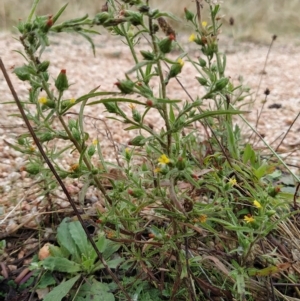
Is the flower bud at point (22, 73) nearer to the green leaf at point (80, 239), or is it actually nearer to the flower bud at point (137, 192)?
the flower bud at point (137, 192)

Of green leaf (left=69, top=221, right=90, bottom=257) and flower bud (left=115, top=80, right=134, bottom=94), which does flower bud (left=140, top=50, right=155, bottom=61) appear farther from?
green leaf (left=69, top=221, right=90, bottom=257)

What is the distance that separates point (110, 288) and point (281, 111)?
158 cm

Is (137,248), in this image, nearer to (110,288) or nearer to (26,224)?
(110,288)

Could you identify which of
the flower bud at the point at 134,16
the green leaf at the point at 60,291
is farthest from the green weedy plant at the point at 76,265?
the flower bud at the point at 134,16

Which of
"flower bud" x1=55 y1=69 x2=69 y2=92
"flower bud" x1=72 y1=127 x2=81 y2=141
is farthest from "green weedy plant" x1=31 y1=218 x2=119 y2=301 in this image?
"flower bud" x1=55 y1=69 x2=69 y2=92

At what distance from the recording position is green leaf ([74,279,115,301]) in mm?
1120

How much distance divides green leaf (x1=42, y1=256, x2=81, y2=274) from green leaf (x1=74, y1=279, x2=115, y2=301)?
49 mm

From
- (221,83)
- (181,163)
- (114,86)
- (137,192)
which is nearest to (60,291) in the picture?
(137,192)

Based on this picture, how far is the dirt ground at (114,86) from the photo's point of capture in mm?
1669

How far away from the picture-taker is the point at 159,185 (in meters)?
0.92

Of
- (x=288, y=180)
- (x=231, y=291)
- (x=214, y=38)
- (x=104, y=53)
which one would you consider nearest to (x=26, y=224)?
(x=231, y=291)

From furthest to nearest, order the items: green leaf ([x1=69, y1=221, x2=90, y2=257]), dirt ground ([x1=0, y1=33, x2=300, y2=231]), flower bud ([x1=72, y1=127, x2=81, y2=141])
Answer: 1. dirt ground ([x1=0, y1=33, x2=300, y2=231])
2. green leaf ([x1=69, y1=221, x2=90, y2=257])
3. flower bud ([x1=72, y1=127, x2=81, y2=141])

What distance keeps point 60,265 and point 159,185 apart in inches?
16.2

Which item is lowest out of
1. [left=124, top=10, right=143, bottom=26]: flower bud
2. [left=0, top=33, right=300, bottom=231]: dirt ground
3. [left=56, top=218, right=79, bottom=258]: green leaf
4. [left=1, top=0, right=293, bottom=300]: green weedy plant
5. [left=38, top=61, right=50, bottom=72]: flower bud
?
[left=0, top=33, right=300, bottom=231]: dirt ground
